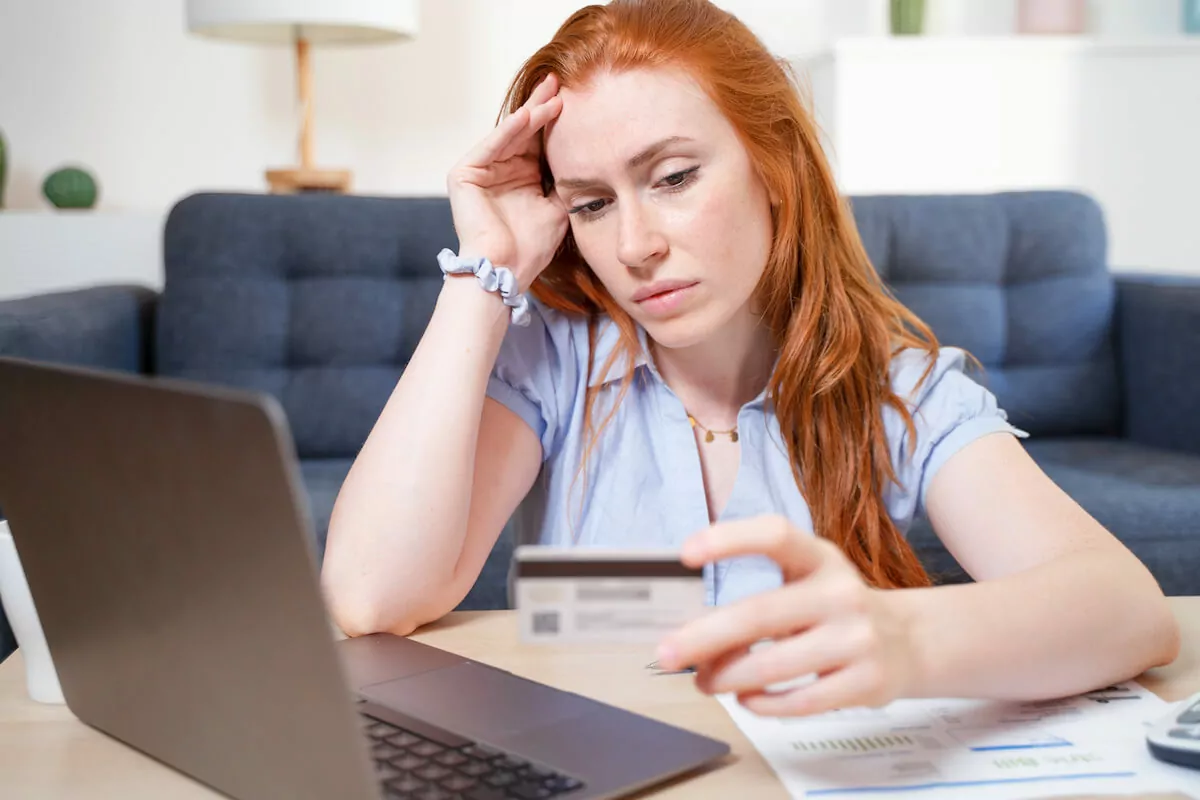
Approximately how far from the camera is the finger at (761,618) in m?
0.56

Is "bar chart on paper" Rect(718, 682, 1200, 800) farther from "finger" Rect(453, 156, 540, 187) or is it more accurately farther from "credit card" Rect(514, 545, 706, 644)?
"finger" Rect(453, 156, 540, 187)

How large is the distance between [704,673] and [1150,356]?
2.06 metres

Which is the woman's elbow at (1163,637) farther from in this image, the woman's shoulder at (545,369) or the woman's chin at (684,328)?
the woman's shoulder at (545,369)

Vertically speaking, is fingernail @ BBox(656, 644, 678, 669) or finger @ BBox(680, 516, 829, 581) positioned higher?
finger @ BBox(680, 516, 829, 581)

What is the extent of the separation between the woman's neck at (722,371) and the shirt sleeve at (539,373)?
0.11 metres

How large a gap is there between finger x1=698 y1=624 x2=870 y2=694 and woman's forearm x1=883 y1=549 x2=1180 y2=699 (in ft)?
0.20

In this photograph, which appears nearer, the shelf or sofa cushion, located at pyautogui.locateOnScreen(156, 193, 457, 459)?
sofa cushion, located at pyautogui.locateOnScreen(156, 193, 457, 459)

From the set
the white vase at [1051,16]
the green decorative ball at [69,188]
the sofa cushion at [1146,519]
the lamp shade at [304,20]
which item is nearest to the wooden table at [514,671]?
the sofa cushion at [1146,519]

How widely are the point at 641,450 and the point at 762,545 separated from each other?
686 mm

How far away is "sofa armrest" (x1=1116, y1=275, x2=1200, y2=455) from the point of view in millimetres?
2283

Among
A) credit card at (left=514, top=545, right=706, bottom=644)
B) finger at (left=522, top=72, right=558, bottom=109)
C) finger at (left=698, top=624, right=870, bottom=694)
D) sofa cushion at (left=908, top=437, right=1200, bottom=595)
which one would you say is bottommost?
sofa cushion at (left=908, top=437, right=1200, bottom=595)

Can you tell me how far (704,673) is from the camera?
59 cm

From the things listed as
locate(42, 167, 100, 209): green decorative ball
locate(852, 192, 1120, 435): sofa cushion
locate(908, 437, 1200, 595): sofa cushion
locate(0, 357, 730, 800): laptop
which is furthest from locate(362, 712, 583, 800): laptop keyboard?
locate(42, 167, 100, 209): green decorative ball

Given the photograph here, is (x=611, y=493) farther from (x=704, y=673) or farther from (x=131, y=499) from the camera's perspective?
(x=131, y=499)
